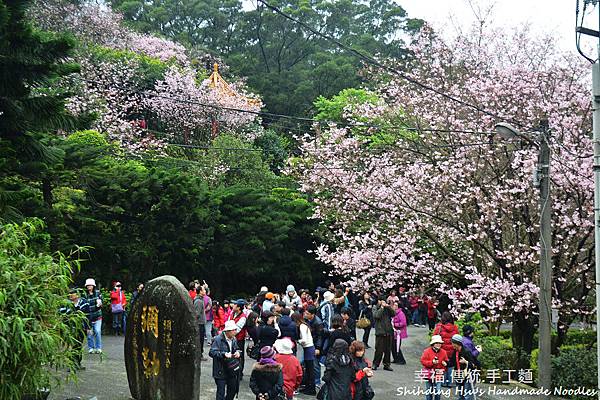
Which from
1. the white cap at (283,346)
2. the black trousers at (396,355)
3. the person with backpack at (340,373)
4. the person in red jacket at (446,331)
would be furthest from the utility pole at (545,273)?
the white cap at (283,346)

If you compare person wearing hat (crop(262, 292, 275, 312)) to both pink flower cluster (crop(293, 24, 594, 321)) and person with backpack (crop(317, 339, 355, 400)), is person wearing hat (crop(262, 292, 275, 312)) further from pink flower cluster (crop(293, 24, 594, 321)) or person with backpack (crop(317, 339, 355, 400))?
person with backpack (crop(317, 339, 355, 400))

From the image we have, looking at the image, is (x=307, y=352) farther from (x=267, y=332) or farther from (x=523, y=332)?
(x=523, y=332)

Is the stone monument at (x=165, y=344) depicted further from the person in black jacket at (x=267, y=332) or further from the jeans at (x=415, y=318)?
the jeans at (x=415, y=318)

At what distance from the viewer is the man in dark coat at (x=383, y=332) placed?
1452 centimetres

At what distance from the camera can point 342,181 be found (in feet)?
67.5

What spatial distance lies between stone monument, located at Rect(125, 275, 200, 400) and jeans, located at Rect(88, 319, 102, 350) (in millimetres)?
3753

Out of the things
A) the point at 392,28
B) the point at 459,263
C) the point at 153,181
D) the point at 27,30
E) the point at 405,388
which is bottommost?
the point at 405,388

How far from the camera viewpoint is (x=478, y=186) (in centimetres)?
1608

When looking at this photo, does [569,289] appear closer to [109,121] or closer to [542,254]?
[542,254]

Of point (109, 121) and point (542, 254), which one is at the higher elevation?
point (109, 121)

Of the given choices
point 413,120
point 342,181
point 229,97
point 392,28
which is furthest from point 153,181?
point 392,28

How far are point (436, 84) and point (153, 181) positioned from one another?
9314 mm

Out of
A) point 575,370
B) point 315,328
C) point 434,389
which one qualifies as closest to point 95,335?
point 315,328

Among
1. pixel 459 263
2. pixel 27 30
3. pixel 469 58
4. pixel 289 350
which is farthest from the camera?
pixel 469 58
